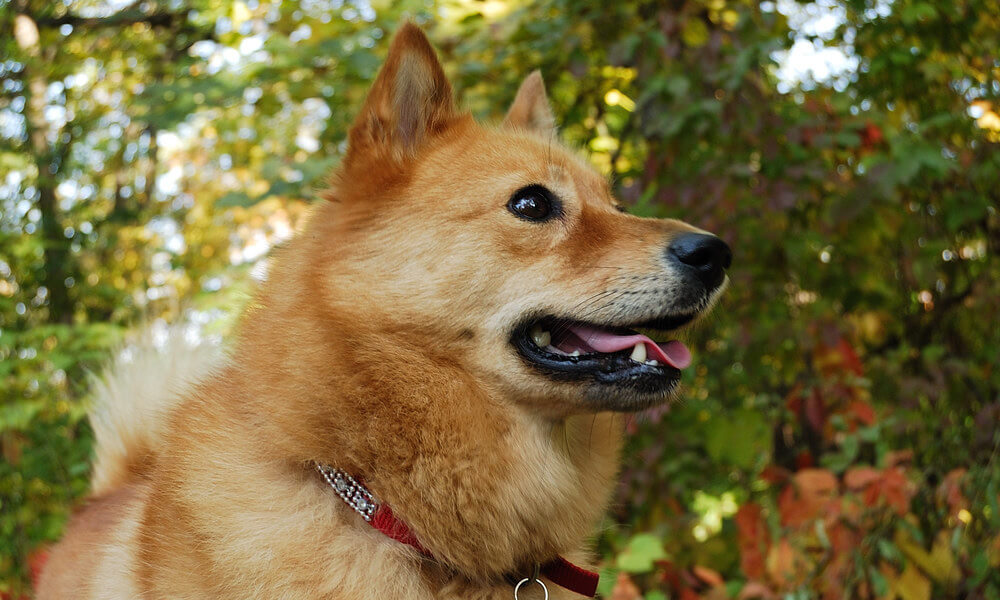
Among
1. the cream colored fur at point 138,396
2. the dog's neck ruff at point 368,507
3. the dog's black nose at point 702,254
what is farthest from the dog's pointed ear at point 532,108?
the dog's neck ruff at point 368,507

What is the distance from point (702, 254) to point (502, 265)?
1.58 feet

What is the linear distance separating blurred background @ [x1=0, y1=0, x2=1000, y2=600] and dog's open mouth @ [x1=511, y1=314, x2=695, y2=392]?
3.01 feet

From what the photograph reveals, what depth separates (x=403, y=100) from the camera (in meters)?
2.07

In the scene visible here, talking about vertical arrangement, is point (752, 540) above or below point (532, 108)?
below

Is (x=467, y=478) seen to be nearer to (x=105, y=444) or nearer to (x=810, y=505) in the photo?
(x=105, y=444)

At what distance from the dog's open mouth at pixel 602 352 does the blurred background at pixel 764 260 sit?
92 cm

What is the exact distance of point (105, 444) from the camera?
8.29 feet

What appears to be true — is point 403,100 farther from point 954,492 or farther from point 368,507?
point 954,492

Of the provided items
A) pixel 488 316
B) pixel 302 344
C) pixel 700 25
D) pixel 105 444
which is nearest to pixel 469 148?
pixel 488 316

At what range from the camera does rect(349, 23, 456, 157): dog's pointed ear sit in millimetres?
1995

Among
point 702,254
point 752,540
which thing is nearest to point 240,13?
point 702,254

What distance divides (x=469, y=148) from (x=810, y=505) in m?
1.89

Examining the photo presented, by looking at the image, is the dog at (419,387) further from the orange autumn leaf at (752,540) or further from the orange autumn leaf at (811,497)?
the orange autumn leaf at (752,540)

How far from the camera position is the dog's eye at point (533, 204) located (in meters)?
1.98
